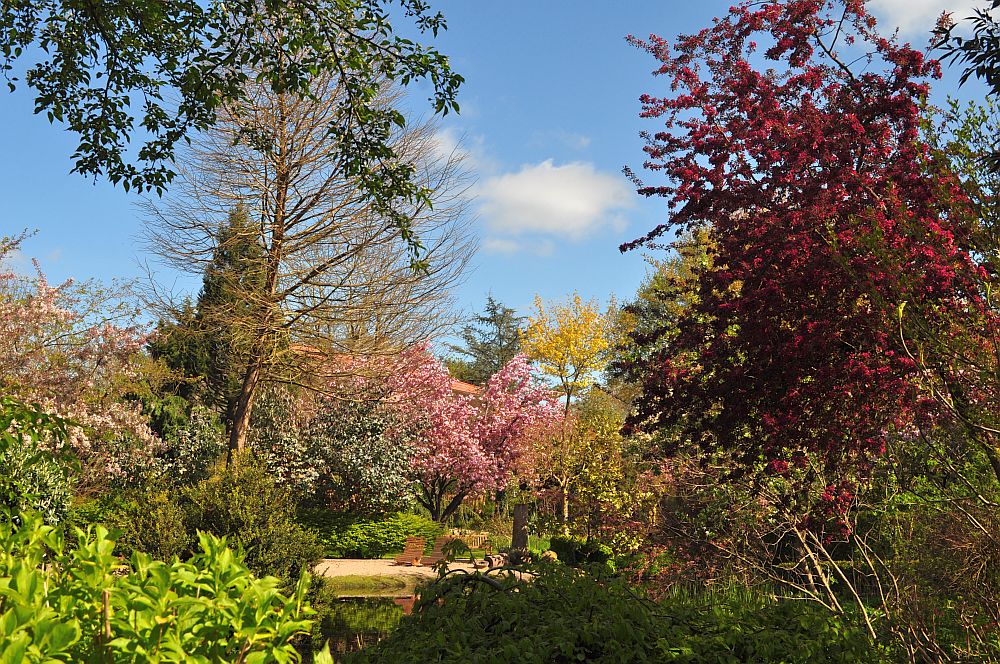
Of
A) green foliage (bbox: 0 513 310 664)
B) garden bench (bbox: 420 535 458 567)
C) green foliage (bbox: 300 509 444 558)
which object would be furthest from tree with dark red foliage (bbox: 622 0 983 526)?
green foliage (bbox: 300 509 444 558)

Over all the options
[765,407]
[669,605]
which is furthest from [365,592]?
[669,605]

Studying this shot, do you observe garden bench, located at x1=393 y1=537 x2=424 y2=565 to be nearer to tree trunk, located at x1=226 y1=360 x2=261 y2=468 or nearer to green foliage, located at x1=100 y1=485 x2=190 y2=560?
tree trunk, located at x1=226 y1=360 x2=261 y2=468

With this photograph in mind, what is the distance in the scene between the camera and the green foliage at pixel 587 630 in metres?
2.50

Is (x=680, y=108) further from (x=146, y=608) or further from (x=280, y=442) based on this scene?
(x=280, y=442)

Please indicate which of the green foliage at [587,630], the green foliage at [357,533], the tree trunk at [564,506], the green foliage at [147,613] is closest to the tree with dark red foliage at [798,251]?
the green foliage at [587,630]

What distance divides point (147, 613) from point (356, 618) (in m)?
9.64

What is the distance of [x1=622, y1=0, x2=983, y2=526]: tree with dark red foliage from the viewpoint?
5273mm

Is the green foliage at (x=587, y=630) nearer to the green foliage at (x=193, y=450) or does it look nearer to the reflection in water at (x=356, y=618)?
the reflection in water at (x=356, y=618)

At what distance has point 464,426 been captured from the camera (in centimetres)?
2209

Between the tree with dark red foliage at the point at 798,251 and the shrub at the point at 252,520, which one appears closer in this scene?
the tree with dark red foliage at the point at 798,251

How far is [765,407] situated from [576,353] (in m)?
24.3

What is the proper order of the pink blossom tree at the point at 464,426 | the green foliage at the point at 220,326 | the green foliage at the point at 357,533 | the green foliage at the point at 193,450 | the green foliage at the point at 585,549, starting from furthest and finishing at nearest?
the pink blossom tree at the point at 464,426 < the green foliage at the point at 357,533 < the green foliage at the point at 193,450 < the green foliage at the point at 220,326 < the green foliage at the point at 585,549

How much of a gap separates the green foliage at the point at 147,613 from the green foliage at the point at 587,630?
0.88 meters

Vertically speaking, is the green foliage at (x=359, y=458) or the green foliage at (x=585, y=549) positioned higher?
the green foliage at (x=359, y=458)
